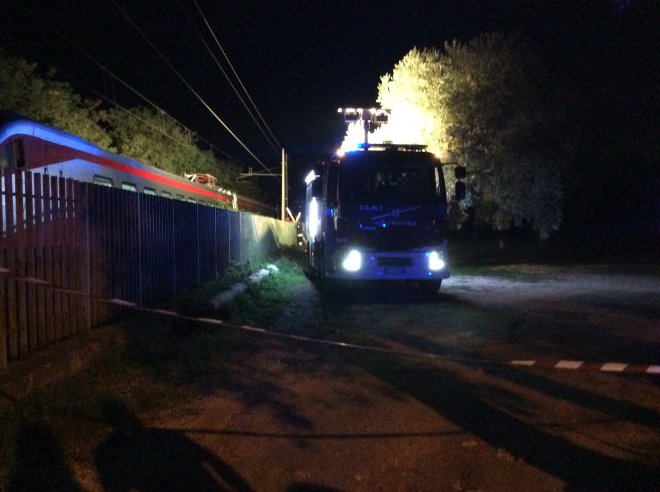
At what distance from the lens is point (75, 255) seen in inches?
278

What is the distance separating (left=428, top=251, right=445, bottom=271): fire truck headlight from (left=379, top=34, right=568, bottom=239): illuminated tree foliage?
11405mm

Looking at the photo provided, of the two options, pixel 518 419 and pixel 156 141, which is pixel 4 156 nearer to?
pixel 518 419

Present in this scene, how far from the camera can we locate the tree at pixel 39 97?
846 inches

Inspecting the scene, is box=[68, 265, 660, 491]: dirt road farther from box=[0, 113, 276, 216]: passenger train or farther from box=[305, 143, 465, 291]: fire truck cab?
box=[0, 113, 276, 216]: passenger train

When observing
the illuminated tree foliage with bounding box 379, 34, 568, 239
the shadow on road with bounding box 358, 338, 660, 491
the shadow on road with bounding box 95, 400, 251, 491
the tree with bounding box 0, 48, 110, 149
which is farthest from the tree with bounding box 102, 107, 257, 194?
the shadow on road with bounding box 95, 400, 251, 491

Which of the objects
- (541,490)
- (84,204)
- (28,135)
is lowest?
(541,490)

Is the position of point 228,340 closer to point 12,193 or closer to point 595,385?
point 12,193

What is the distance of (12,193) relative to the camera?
229 inches

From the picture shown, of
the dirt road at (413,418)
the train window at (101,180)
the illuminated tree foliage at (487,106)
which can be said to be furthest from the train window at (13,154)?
the illuminated tree foliage at (487,106)

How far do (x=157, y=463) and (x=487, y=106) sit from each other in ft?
69.0

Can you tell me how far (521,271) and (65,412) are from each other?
1866 centimetres

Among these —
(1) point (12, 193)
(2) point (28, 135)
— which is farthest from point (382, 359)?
(2) point (28, 135)

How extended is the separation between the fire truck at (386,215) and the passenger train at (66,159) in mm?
4800

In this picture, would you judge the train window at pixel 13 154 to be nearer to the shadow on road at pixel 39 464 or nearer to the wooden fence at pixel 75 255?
the wooden fence at pixel 75 255
